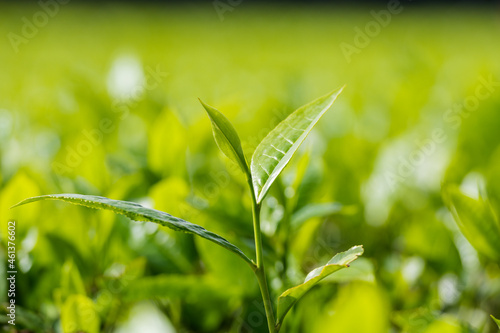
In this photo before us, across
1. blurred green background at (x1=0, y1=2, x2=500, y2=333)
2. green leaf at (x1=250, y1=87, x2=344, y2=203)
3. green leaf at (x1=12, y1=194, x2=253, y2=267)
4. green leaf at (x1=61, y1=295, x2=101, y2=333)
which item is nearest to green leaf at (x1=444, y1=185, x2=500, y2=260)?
blurred green background at (x1=0, y1=2, x2=500, y2=333)

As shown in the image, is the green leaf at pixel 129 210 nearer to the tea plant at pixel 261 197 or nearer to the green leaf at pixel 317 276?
the tea plant at pixel 261 197

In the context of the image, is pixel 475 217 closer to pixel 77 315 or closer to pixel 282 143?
pixel 282 143

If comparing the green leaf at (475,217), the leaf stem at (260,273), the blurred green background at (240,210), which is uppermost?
the leaf stem at (260,273)

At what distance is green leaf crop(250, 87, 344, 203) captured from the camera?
737mm

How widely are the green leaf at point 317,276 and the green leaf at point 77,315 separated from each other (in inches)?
13.8

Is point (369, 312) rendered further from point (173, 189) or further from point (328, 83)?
point (328, 83)

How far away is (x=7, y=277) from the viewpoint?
1086 mm

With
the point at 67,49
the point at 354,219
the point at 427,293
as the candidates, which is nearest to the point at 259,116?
the point at 354,219

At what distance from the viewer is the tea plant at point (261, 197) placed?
67cm

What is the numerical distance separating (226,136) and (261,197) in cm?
9

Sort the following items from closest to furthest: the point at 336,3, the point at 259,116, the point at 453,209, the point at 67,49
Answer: the point at 453,209
the point at 259,116
the point at 67,49
the point at 336,3

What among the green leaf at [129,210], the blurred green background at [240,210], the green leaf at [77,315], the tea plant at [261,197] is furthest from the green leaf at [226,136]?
the green leaf at [77,315]

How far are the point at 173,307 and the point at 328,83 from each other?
210cm

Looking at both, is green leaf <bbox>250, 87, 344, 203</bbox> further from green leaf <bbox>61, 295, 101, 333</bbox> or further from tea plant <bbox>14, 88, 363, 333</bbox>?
green leaf <bbox>61, 295, 101, 333</bbox>
